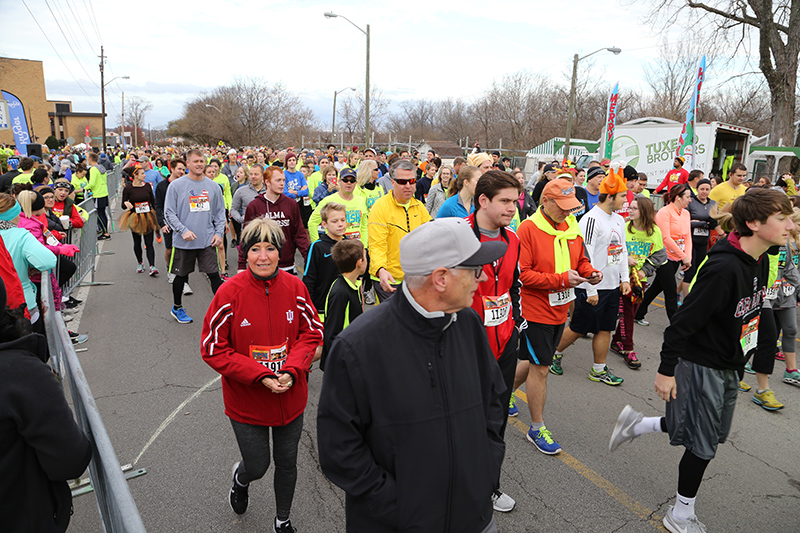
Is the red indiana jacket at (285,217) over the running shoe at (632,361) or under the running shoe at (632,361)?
over

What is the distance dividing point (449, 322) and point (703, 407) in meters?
2.21

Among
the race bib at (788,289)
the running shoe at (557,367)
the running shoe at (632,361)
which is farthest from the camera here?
the running shoe at (632,361)

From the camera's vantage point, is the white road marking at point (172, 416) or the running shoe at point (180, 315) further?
the running shoe at point (180, 315)

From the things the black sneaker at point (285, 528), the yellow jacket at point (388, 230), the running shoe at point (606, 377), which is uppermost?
the yellow jacket at point (388, 230)

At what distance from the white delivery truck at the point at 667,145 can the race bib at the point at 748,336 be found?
17.5 metres

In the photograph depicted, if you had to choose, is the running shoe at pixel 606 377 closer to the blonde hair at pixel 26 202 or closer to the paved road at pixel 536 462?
the paved road at pixel 536 462

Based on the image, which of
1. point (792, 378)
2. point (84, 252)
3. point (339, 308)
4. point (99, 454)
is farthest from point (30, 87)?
point (792, 378)

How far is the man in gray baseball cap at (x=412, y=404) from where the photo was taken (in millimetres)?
1755

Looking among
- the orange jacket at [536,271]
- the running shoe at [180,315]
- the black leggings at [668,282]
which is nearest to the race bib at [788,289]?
the black leggings at [668,282]

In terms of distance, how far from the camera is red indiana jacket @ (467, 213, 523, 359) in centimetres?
333

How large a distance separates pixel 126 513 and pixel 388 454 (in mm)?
888

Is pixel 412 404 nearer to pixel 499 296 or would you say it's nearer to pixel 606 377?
pixel 499 296

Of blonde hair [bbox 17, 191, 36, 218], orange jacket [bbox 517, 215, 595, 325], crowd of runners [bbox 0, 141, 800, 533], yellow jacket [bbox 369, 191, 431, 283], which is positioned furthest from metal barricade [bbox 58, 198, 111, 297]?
orange jacket [bbox 517, 215, 595, 325]

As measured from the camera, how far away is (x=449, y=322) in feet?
6.05
